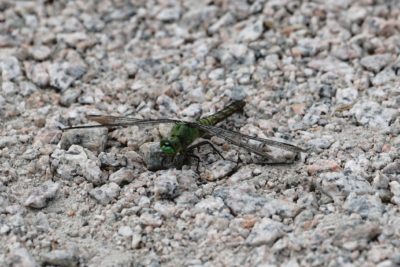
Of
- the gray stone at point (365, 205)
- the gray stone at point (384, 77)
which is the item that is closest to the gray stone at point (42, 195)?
the gray stone at point (365, 205)

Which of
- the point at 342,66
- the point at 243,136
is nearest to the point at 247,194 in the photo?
the point at 243,136

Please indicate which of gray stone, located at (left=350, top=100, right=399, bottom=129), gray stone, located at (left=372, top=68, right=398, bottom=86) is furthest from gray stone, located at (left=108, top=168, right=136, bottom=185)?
gray stone, located at (left=372, top=68, right=398, bottom=86)

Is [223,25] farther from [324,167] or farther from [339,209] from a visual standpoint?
[339,209]

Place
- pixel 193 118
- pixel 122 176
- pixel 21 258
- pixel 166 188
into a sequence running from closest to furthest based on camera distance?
1. pixel 21 258
2. pixel 166 188
3. pixel 122 176
4. pixel 193 118

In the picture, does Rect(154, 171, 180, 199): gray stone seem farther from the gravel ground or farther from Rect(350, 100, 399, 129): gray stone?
Rect(350, 100, 399, 129): gray stone

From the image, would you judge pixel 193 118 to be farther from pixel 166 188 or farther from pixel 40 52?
pixel 40 52

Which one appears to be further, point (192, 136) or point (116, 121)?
point (116, 121)

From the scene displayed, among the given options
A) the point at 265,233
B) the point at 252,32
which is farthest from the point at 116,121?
the point at 252,32

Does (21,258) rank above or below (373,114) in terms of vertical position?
below
